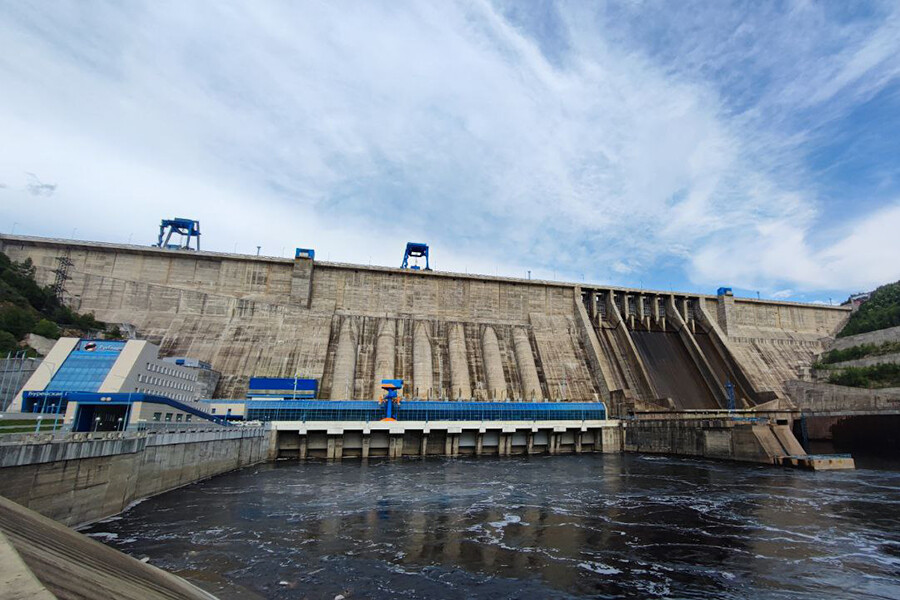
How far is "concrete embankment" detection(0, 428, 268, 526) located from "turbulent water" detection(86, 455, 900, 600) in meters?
1.06

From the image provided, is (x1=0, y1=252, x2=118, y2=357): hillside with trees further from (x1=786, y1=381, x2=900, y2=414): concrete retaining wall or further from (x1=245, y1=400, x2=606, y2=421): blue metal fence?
(x1=786, y1=381, x2=900, y2=414): concrete retaining wall

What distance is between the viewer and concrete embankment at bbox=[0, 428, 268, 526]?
1470cm

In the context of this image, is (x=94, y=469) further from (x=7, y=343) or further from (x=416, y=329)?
(x=416, y=329)

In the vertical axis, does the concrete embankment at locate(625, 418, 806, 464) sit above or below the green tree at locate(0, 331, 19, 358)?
below

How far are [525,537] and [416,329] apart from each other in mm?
48102

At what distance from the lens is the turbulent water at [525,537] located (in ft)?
45.0

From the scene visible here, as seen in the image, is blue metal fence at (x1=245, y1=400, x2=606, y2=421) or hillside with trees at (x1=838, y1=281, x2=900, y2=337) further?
hillside with trees at (x1=838, y1=281, x2=900, y2=337)

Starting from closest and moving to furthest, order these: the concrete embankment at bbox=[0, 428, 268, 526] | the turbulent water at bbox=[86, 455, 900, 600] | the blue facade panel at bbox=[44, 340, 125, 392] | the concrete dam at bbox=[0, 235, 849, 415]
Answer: the turbulent water at bbox=[86, 455, 900, 600], the concrete embankment at bbox=[0, 428, 268, 526], the blue facade panel at bbox=[44, 340, 125, 392], the concrete dam at bbox=[0, 235, 849, 415]

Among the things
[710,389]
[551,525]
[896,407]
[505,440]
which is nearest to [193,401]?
[505,440]

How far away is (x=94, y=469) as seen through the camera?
18.5m

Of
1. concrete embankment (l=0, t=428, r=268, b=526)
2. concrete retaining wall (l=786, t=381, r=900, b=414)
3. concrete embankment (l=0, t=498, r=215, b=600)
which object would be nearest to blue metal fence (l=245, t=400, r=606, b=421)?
concrete embankment (l=0, t=428, r=268, b=526)

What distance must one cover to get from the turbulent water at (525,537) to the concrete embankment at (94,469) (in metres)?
1.06

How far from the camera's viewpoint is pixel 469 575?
47.5ft

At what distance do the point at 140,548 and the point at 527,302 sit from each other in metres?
62.0
